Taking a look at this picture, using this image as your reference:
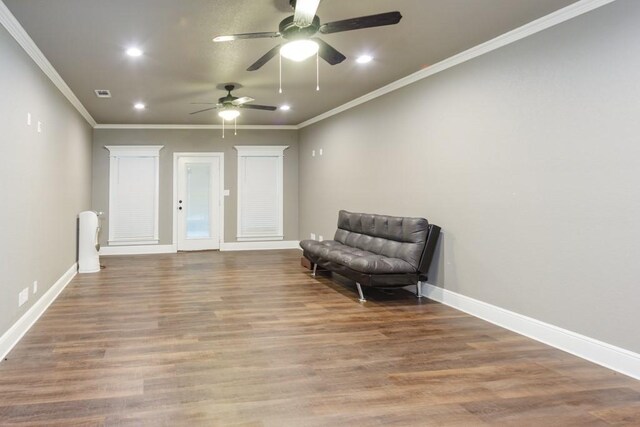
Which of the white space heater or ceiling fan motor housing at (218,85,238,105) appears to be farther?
the white space heater

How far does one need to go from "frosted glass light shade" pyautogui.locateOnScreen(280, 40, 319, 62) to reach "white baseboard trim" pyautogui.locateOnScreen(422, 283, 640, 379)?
9.25 ft

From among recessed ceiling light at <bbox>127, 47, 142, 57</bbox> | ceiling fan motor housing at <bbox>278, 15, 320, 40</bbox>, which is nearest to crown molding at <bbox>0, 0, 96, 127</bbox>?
recessed ceiling light at <bbox>127, 47, 142, 57</bbox>

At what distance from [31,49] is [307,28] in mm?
2734

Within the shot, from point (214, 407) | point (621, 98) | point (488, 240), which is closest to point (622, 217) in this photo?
point (621, 98)

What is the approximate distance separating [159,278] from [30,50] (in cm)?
327

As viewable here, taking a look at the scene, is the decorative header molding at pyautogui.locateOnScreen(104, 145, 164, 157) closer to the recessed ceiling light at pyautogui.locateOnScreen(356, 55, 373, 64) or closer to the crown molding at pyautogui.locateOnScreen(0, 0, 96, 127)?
the crown molding at pyautogui.locateOnScreen(0, 0, 96, 127)

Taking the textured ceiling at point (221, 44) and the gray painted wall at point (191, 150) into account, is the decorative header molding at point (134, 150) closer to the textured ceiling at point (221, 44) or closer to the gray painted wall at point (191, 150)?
the gray painted wall at point (191, 150)

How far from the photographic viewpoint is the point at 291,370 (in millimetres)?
2906

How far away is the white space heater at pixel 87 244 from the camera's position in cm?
657

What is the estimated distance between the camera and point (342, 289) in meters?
5.41

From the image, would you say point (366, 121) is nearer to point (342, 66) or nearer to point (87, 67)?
point (342, 66)

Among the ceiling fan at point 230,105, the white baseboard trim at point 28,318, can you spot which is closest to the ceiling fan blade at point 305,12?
the ceiling fan at point 230,105

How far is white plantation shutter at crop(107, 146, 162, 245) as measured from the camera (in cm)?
857

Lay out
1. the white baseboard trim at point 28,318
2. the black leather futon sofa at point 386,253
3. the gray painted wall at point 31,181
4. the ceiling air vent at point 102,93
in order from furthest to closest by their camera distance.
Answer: the ceiling air vent at point 102,93 → the black leather futon sofa at point 386,253 → the gray painted wall at point 31,181 → the white baseboard trim at point 28,318
